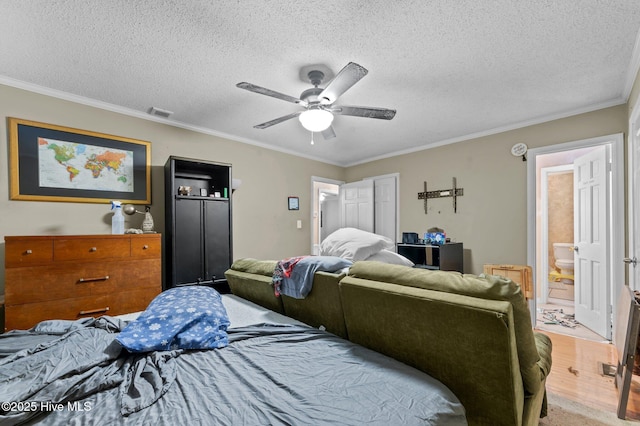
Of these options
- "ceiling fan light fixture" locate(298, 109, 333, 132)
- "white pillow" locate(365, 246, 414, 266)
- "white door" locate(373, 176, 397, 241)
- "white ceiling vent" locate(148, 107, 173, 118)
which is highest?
"white ceiling vent" locate(148, 107, 173, 118)

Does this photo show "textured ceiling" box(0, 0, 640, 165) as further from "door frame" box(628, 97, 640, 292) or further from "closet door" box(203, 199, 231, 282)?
"closet door" box(203, 199, 231, 282)

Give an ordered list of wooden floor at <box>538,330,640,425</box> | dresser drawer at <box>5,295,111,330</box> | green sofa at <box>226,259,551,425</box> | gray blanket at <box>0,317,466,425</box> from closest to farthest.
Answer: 1. gray blanket at <box>0,317,466,425</box>
2. green sofa at <box>226,259,551,425</box>
3. wooden floor at <box>538,330,640,425</box>
4. dresser drawer at <box>5,295,111,330</box>

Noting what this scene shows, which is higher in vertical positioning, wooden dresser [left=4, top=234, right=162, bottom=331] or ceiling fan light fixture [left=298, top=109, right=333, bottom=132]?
ceiling fan light fixture [left=298, top=109, right=333, bottom=132]

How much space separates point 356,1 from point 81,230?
3280mm

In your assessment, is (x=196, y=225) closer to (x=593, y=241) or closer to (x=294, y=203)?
(x=294, y=203)

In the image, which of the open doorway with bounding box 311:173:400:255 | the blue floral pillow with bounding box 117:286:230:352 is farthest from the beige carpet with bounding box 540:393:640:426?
the open doorway with bounding box 311:173:400:255

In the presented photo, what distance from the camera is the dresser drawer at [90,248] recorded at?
7.56ft

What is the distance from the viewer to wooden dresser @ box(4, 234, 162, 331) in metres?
2.13

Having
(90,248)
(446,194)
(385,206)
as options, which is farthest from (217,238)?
(446,194)

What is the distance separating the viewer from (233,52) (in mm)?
2117

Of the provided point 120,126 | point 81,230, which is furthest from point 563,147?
point 81,230

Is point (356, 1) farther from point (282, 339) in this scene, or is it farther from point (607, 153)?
point (607, 153)

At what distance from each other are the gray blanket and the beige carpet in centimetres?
137

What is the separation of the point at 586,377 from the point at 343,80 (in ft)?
10.2
